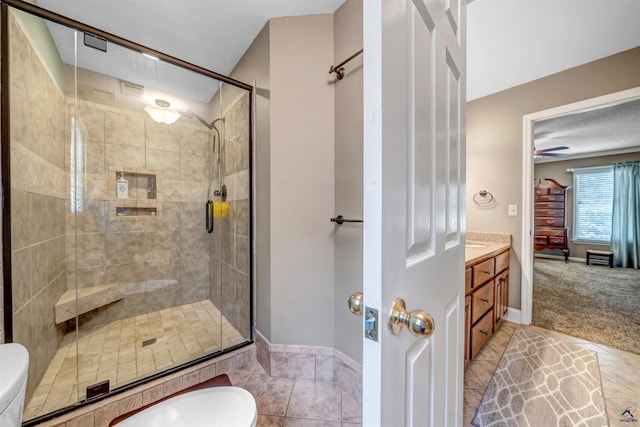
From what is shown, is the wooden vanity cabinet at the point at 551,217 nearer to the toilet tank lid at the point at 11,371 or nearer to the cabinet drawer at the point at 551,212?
the cabinet drawer at the point at 551,212

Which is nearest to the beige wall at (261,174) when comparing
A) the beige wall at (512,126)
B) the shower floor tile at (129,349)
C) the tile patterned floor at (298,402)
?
the tile patterned floor at (298,402)

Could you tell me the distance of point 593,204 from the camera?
17.0 ft

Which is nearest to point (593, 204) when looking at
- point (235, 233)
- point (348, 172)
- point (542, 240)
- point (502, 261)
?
point (542, 240)

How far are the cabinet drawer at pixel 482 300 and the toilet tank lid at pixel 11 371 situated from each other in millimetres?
2042

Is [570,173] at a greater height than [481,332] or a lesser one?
greater

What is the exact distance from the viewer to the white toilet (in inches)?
25.0

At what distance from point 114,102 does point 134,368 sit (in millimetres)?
2070

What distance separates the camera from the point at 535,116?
2.33m

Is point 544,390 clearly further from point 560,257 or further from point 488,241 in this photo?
point 560,257

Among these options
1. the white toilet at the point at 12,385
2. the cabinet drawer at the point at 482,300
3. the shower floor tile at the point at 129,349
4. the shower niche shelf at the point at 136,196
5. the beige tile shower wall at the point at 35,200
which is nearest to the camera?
the white toilet at the point at 12,385

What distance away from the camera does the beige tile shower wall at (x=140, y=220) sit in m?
1.96

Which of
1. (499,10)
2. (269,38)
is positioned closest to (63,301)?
(269,38)

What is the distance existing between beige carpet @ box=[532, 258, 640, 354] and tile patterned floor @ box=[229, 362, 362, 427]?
2.19 metres

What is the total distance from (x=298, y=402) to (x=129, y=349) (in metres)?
1.33
